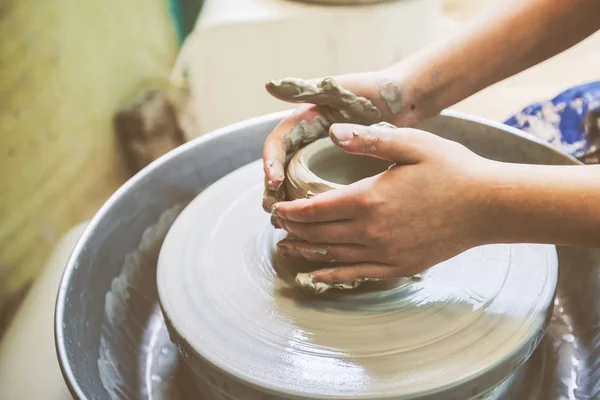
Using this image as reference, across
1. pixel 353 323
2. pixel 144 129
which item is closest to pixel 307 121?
pixel 353 323

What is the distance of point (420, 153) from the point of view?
0.78 m

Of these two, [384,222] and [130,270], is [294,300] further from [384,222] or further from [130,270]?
[130,270]

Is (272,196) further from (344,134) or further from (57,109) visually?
(57,109)

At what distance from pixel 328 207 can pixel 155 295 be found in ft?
1.95

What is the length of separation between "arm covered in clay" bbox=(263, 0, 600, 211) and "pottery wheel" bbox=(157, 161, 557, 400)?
267 millimetres

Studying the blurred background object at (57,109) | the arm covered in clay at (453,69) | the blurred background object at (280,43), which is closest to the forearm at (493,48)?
the arm covered in clay at (453,69)

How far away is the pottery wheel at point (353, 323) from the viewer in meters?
0.77

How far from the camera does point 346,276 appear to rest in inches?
32.2

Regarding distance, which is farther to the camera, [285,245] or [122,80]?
[122,80]

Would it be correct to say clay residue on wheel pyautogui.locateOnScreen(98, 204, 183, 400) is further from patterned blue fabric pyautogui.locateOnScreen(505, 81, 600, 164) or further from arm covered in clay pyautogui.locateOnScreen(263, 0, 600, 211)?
patterned blue fabric pyautogui.locateOnScreen(505, 81, 600, 164)

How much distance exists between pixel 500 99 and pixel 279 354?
2.31m

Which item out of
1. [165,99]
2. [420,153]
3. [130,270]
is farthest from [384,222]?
[165,99]

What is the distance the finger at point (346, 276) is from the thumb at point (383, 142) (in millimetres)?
163

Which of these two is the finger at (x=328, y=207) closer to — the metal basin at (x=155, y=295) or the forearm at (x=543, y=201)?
the forearm at (x=543, y=201)
